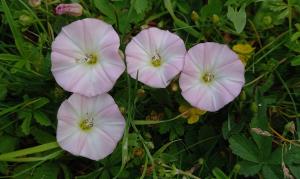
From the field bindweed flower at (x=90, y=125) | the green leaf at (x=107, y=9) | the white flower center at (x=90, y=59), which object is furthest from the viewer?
the green leaf at (x=107, y=9)

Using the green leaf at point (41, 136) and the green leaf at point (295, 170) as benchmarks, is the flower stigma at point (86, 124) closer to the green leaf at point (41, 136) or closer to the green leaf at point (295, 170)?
the green leaf at point (41, 136)

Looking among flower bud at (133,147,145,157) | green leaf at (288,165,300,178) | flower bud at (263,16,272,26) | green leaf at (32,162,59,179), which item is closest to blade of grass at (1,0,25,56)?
green leaf at (32,162,59,179)

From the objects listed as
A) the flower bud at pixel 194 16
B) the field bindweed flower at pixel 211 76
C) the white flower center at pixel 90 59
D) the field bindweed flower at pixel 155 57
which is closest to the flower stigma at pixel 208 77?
the field bindweed flower at pixel 211 76

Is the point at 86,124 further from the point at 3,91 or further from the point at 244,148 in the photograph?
the point at 244,148

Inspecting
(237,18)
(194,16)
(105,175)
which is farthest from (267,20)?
(105,175)

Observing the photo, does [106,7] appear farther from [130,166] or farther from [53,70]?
[130,166]

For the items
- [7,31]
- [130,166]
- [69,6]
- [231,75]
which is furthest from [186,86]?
[7,31]
